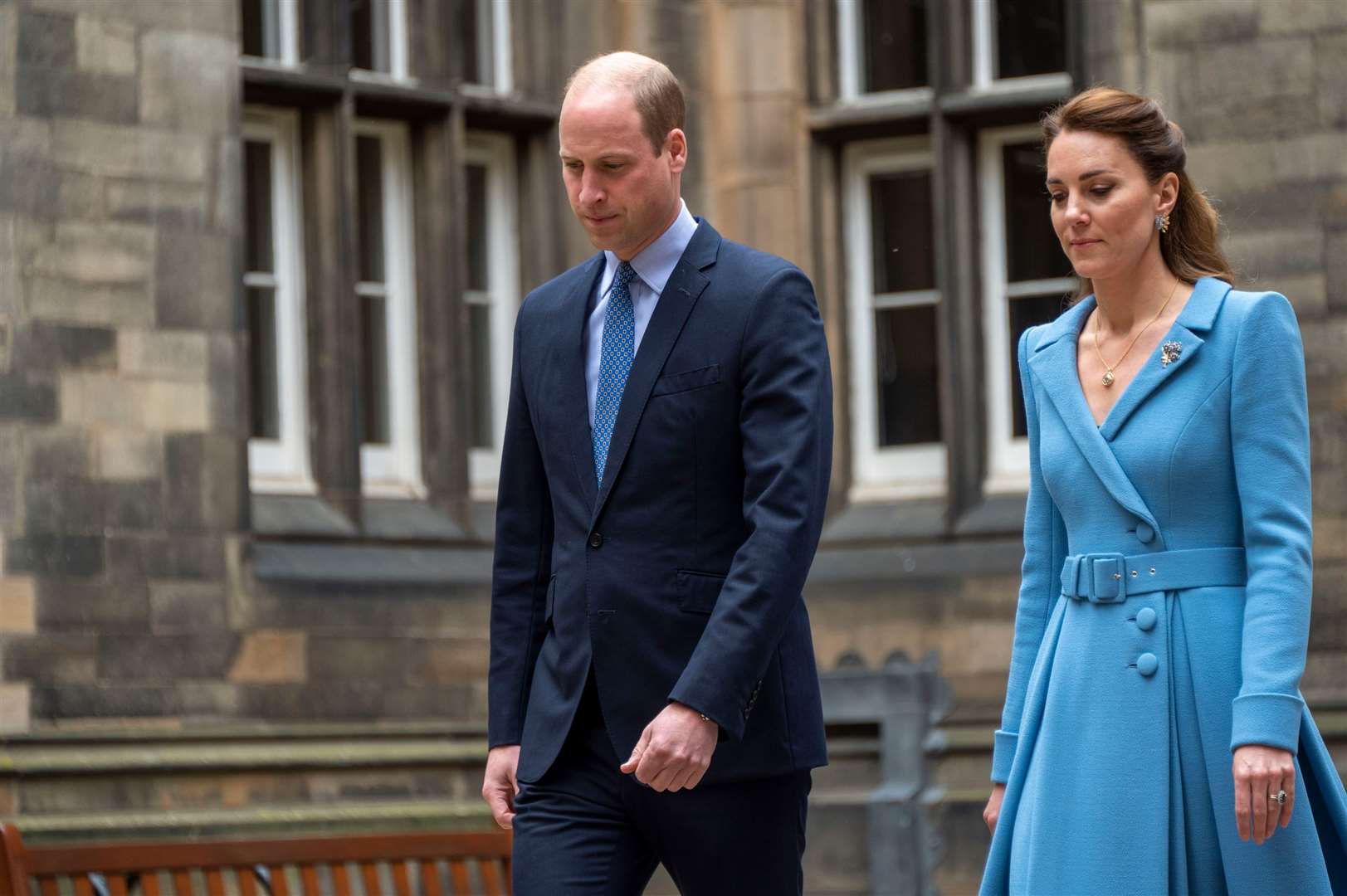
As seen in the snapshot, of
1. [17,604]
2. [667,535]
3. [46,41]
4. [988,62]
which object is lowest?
[17,604]

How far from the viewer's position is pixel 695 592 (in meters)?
3.57

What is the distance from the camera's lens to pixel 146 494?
895 cm

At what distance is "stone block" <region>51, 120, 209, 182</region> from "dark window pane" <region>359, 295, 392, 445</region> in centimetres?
122

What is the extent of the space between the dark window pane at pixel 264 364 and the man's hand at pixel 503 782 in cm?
616

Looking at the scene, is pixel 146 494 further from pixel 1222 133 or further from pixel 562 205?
pixel 1222 133

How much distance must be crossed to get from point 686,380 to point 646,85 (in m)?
0.43

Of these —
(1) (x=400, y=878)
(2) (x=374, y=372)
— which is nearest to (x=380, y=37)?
(2) (x=374, y=372)

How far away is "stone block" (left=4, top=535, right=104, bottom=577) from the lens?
8.59 m

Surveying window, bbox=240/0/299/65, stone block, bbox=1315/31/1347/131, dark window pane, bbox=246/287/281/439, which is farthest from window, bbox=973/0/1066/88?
dark window pane, bbox=246/287/281/439

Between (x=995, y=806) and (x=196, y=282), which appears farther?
(x=196, y=282)

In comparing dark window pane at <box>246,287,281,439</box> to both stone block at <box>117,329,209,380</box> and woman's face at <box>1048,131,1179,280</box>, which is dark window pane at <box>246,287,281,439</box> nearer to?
stone block at <box>117,329,209,380</box>

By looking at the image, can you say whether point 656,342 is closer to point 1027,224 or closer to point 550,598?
point 550,598

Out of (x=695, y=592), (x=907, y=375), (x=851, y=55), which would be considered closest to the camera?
(x=695, y=592)

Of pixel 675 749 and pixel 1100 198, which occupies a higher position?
pixel 1100 198
